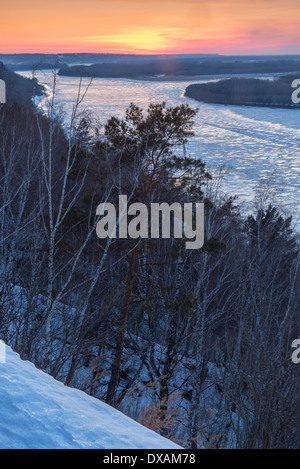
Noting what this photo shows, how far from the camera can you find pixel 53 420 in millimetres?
3340

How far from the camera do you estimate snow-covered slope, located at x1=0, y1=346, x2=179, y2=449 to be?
3096mm

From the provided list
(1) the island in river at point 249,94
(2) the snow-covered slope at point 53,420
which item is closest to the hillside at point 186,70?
(1) the island in river at point 249,94

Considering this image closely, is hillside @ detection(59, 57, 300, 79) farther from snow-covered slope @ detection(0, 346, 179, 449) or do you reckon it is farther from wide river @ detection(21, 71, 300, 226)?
snow-covered slope @ detection(0, 346, 179, 449)

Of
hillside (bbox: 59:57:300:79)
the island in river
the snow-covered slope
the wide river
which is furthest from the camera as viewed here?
hillside (bbox: 59:57:300:79)

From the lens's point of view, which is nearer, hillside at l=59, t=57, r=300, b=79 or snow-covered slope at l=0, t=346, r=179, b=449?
snow-covered slope at l=0, t=346, r=179, b=449

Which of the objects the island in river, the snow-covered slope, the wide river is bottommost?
the snow-covered slope

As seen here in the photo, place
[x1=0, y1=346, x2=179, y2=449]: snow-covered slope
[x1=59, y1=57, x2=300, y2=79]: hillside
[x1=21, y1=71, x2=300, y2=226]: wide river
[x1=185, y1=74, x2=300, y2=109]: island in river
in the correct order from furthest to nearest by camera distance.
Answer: [x1=59, y1=57, x2=300, y2=79]: hillside, [x1=185, y1=74, x2=300, y2=109]: island in river, [x1=21, y1=71, x2=300, y2=226]: wide river, [x1=0, y1=346, x2=179, y2=449]: snow-covered slope

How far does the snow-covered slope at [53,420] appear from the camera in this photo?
310 cm

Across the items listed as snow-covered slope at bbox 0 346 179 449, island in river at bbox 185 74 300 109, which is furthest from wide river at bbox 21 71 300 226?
snow-covered slope at bbox 0 346 179 449

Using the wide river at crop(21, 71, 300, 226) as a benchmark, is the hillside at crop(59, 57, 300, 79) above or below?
above

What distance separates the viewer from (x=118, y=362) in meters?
→ 9.84

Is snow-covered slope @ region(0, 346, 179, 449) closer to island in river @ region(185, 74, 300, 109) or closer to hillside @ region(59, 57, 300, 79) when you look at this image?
island in river @ region(185, 74, 300, 109)
